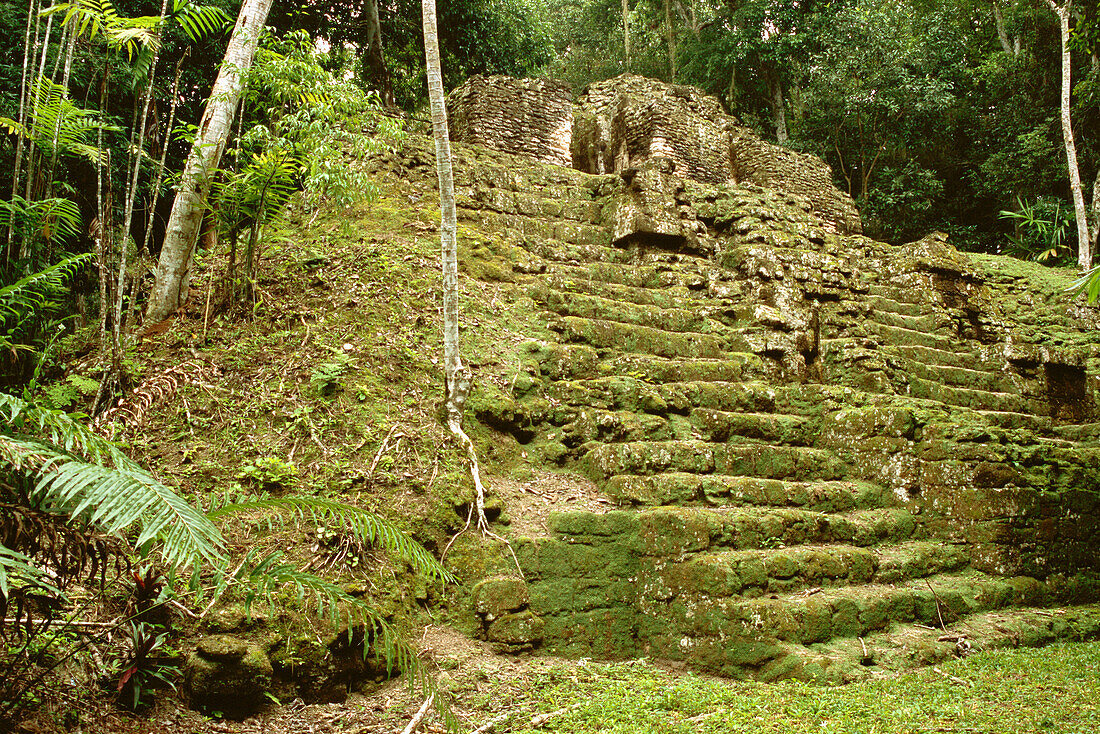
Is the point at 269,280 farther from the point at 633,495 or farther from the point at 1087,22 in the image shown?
the point at 1087,22

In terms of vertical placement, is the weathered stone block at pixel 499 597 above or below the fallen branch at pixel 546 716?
above

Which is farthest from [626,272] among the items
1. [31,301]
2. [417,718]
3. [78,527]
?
[78,527]

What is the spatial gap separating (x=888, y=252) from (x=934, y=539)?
5887 millimetres

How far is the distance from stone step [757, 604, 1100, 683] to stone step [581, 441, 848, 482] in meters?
1.42

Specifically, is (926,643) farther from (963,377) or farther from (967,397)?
(963,377)

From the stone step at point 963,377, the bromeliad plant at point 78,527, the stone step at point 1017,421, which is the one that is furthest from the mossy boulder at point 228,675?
the stone step at point 963,377

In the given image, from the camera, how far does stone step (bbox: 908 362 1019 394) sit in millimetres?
7234

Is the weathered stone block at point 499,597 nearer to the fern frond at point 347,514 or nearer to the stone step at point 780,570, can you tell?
the stone step at point 780,570

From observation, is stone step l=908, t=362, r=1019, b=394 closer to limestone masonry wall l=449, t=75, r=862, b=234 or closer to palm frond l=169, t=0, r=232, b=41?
limestone masonry wall l=449, t=75, r=862, b=234

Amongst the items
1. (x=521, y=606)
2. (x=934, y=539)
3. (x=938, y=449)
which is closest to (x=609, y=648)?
(x=521, y=606)

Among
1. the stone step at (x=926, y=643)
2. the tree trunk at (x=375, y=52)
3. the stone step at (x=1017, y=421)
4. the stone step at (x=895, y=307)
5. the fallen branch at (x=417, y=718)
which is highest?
the tree trunk at (x=375, y=52)

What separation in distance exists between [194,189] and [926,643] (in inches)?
237

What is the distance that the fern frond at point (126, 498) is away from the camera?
68.7 inches

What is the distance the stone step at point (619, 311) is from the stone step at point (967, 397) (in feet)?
7.44
